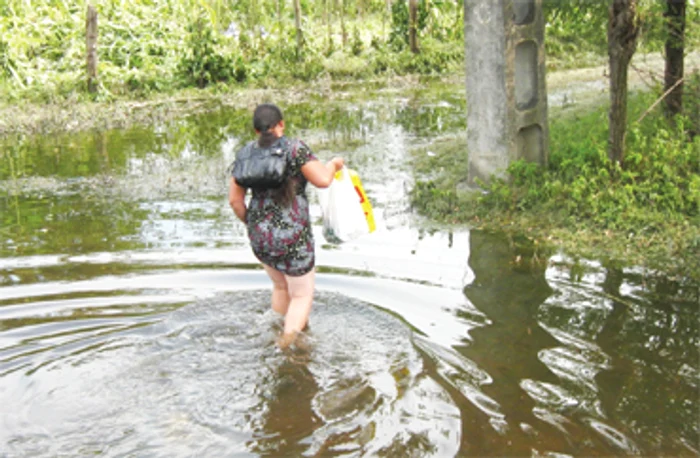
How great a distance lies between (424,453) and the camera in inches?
162

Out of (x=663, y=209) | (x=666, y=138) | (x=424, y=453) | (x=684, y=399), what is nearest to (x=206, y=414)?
(x=424, y=453)

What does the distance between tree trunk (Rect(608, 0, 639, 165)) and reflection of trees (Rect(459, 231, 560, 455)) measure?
65.2 inches

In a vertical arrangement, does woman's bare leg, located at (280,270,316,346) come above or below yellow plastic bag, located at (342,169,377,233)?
below

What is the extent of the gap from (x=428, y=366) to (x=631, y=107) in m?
6.88

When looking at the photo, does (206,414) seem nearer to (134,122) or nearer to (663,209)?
(663,209)

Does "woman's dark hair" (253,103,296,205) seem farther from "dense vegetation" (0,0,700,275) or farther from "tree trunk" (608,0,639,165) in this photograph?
"tree trunk" (608,0,639,165)

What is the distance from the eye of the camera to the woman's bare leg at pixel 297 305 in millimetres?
5566

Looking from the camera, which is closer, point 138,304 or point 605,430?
point 605,430

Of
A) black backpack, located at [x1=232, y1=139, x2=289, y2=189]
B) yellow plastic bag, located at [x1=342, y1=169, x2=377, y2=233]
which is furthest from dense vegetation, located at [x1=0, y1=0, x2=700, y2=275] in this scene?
black backpack, located at [x1=232, y1=139, x2=289, y2=189]

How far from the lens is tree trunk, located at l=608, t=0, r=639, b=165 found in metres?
7.58

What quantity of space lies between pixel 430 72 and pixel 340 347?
16660mm

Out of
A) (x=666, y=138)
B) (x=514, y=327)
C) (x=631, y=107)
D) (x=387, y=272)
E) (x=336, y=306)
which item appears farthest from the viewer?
(x=631, y=107)

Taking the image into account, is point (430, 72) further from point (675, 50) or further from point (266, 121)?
point (266, 121)

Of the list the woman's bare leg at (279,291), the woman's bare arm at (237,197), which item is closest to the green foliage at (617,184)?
the woman's bare leg at (279,291)
